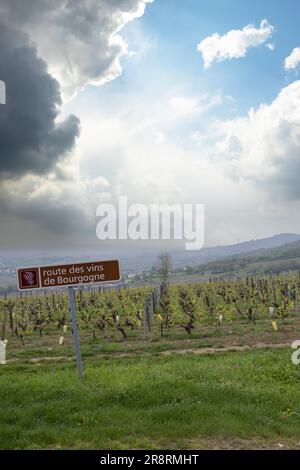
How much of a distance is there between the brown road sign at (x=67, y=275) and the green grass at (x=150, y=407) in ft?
8.36

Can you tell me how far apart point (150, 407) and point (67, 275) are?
4.02 m

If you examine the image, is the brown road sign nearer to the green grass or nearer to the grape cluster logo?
the grape cluster logo

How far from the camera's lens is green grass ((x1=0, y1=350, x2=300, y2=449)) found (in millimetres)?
8258

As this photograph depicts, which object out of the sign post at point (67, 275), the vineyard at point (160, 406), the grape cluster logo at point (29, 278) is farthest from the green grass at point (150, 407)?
the grape cluster logo at point (29, 278)

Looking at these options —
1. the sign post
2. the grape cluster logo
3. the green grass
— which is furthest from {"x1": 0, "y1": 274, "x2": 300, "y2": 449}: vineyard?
the grape cluster logo

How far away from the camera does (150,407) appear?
9719 millimetres

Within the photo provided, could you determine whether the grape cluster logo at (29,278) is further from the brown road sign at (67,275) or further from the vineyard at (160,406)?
the vineyard at (160,406)

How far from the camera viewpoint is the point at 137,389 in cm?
1063

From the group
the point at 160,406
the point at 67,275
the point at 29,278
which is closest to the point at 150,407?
the point at 160,406

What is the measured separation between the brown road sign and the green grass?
100 inches

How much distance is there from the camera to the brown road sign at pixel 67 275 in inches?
466
